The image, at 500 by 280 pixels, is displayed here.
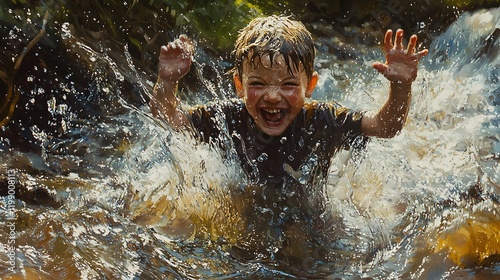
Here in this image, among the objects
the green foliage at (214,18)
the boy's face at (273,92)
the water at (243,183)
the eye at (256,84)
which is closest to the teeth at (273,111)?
the boy's face at (273,92)

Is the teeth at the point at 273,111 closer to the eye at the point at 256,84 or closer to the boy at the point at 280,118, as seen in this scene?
the boy at the point at 280,118

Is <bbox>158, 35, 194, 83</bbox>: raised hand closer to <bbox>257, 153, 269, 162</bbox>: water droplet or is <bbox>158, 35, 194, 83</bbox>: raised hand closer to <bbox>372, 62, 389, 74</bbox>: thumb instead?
<bbox>257, 153, 269, 162</bbox>: water droplet

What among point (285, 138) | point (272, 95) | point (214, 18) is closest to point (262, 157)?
point (285, 138)

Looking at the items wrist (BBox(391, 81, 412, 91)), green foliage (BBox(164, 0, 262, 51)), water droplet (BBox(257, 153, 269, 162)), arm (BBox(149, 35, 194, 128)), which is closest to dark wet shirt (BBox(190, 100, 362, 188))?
water droplet (BBox(257, 153, 269, 162))

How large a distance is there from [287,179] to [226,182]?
285mm

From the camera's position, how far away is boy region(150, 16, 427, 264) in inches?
91.7

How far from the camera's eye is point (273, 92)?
232 centimetres

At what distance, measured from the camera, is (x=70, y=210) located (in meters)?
2.58

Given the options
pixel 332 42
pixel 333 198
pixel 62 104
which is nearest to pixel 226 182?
pixel 333 198

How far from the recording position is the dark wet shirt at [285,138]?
2.47 m

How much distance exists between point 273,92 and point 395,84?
46 centimetres

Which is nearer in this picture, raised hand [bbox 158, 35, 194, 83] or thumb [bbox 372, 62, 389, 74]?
thumb [bbox 372, 62, 389, 74]

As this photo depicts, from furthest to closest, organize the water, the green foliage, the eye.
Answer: the green foliage < the eye < the water

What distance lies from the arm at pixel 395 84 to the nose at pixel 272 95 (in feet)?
1.22
